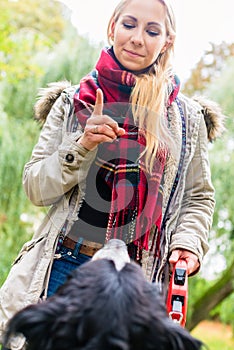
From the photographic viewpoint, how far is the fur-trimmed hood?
333 centimetres

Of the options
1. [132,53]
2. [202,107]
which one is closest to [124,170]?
[132,53]

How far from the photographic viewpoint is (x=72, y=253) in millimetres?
2871

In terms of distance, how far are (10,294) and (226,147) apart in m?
7.26

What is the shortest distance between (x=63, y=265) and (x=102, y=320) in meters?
1.09

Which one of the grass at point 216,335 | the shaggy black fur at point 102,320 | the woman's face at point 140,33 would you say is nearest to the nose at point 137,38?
the woman's face at point 140,33

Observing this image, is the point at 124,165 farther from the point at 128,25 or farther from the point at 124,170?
the point at 128,25

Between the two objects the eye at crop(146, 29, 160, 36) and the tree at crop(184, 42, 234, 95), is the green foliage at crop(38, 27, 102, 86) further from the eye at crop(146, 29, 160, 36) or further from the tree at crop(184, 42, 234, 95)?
the eye at crop(146, 29, 160, 36)

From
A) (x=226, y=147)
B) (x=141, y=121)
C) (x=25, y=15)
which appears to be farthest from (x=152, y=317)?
(x=25, y=15)

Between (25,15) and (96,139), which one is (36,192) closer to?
(96,139)

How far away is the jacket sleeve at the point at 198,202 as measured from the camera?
298 centimetres

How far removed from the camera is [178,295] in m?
2.65

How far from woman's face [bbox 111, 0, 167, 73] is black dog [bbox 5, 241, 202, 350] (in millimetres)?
1336

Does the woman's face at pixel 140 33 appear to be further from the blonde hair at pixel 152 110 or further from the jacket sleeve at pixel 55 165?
the jacket sleeve at pixel 55 165

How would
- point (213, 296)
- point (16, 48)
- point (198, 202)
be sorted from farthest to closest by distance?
point (213, 296), point (16, 48), point (198, 202)
